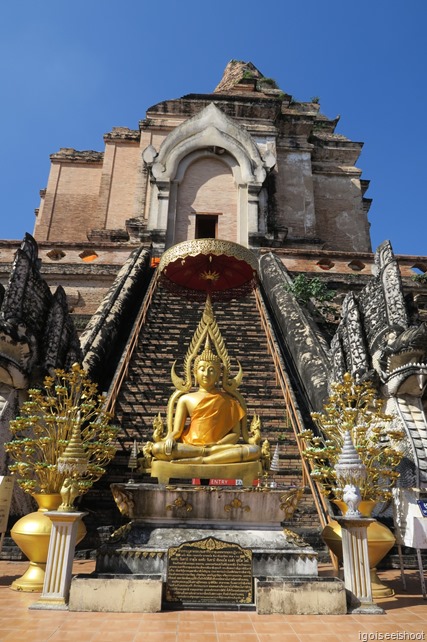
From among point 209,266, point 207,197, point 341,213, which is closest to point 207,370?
point 209,266

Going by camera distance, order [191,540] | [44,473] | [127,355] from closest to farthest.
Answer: [191,540] → [44,473] → [127,355]

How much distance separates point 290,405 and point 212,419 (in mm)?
3065

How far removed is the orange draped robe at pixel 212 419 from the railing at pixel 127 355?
2.54 m

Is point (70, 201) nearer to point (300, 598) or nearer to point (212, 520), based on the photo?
point (212, 520)

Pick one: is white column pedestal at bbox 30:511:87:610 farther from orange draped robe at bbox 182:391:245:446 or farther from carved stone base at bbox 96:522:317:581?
orange draped robe at bbox 182:391:245:446

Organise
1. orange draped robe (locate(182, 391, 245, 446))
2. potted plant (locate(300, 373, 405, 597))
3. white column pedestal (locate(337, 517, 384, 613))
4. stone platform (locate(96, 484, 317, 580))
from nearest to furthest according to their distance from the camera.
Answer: white column pedestal (locate(337, 517, 384, 613)) < stone platform (locate(96, 484, 317, 580)) < potted plant (locate(300, 373, 405, 597)) < orange draped robe (locate(182, 391, 245, 446))

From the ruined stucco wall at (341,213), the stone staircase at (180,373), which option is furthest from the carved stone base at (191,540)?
the ruined stucco wall at (341,213)

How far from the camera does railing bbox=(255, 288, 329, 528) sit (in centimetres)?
630

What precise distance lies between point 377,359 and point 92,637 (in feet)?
16.6

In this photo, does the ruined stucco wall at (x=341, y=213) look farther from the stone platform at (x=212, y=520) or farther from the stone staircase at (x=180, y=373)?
the stone platform at (x=212, y=520)

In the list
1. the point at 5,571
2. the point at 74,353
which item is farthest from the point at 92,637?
the point at 74,353

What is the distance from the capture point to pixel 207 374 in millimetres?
5840

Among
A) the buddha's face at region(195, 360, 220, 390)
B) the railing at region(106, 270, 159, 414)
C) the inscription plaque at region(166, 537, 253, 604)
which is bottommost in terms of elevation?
the inscription plaque at region(166, 537, 253, 604)

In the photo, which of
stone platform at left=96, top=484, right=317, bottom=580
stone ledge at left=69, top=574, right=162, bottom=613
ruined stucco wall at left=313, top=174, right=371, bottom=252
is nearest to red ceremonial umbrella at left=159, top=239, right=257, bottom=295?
stone platform at left=96, top=484, right=317, bottom=580
